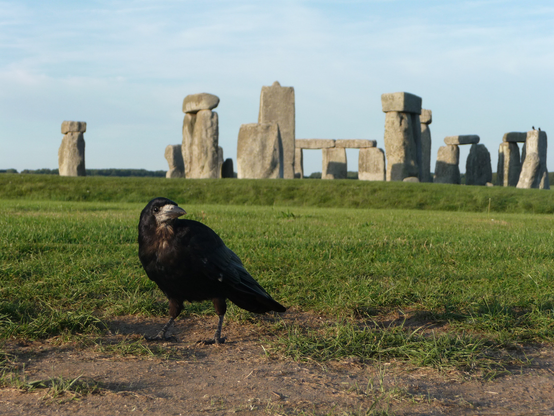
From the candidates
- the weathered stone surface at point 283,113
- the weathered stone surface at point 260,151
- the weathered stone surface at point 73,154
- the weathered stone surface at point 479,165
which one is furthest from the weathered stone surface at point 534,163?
the weathered stone surface at point 73,154

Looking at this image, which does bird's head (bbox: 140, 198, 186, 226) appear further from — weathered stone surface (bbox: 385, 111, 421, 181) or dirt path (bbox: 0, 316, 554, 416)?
weathered stone surface (bbox: 385, 111, 421, 181)

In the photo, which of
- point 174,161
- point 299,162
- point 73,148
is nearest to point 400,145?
point 299,162

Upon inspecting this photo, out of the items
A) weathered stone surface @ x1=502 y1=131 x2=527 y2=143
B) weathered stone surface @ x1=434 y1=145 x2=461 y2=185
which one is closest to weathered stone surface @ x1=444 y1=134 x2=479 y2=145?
weathered stone surface @ x1=434 y1=145 x2=461 y2=185

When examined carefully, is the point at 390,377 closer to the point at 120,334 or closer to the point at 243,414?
the point at 243,414

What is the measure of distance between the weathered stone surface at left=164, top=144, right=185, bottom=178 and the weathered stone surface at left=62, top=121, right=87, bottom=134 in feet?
17.1

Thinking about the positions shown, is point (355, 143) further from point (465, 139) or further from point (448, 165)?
point (465, 139)

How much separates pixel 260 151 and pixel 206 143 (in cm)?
247

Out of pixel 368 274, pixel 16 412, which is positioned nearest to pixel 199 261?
pixel 16 412

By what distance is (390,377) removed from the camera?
261 centimetres

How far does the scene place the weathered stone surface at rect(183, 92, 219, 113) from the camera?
63.2 feet

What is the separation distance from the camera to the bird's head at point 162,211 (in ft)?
9.29

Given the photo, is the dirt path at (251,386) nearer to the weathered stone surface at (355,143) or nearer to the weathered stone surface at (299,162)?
the weathered stone surface at (299,162)

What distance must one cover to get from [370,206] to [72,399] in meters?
11.8

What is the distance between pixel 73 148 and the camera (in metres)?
22.2
